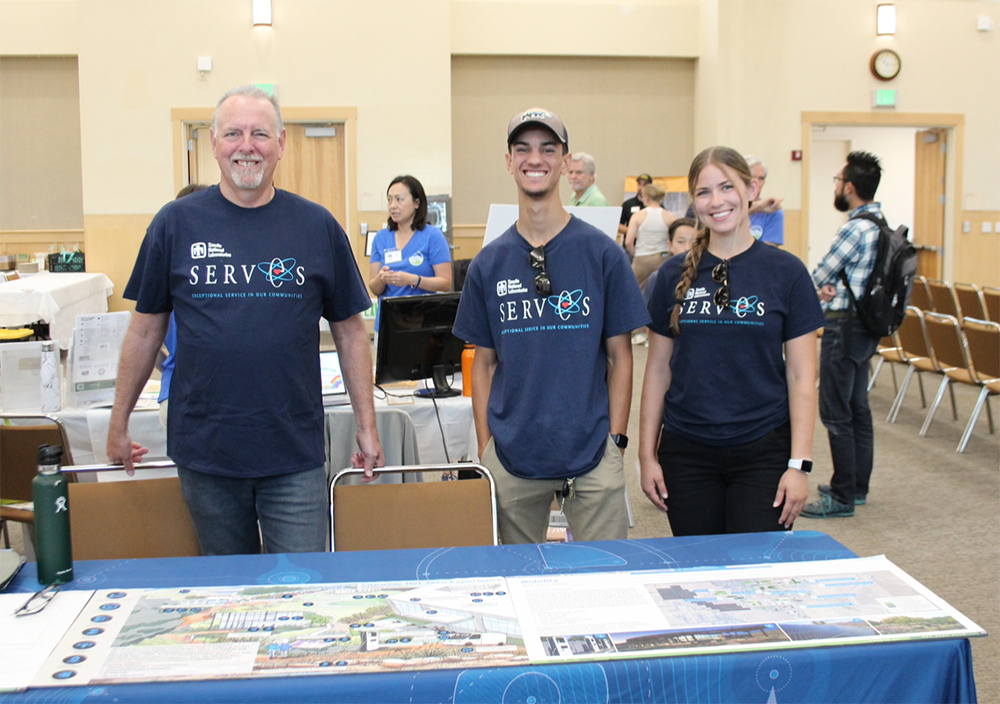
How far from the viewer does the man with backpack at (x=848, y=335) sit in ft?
13.2

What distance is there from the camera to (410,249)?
14.6 ft

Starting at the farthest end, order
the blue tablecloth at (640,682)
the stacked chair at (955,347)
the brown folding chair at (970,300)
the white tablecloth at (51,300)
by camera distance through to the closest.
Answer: the white tablecloth at (51,300) < the brown folding chair at (970,300) < the stacked chair at (955,347) < the blue tablecloth at (640,682)

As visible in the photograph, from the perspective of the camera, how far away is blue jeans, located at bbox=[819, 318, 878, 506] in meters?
4.03

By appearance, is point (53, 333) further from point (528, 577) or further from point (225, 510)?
point (528, 577)

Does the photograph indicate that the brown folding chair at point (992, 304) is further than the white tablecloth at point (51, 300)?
No

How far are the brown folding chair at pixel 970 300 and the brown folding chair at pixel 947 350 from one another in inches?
45.6

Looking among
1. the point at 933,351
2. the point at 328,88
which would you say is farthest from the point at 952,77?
the point at 328,88

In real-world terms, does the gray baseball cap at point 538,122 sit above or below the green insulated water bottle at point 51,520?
above

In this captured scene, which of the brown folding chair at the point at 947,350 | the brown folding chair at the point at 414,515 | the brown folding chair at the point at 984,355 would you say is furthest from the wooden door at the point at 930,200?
the brown folding chair at the point at 414,515

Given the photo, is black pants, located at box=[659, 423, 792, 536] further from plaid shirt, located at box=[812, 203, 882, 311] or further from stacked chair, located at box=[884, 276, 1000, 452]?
stacked chair, located at box=[884, 276, 1000, 452]

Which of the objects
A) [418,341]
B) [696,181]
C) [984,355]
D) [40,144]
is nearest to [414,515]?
[696,181]

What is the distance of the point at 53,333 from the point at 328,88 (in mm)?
3717

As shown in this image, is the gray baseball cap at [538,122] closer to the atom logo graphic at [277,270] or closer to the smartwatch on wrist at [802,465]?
the atom logo graphic at [277,270]

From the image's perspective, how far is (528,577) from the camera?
1646 mm
